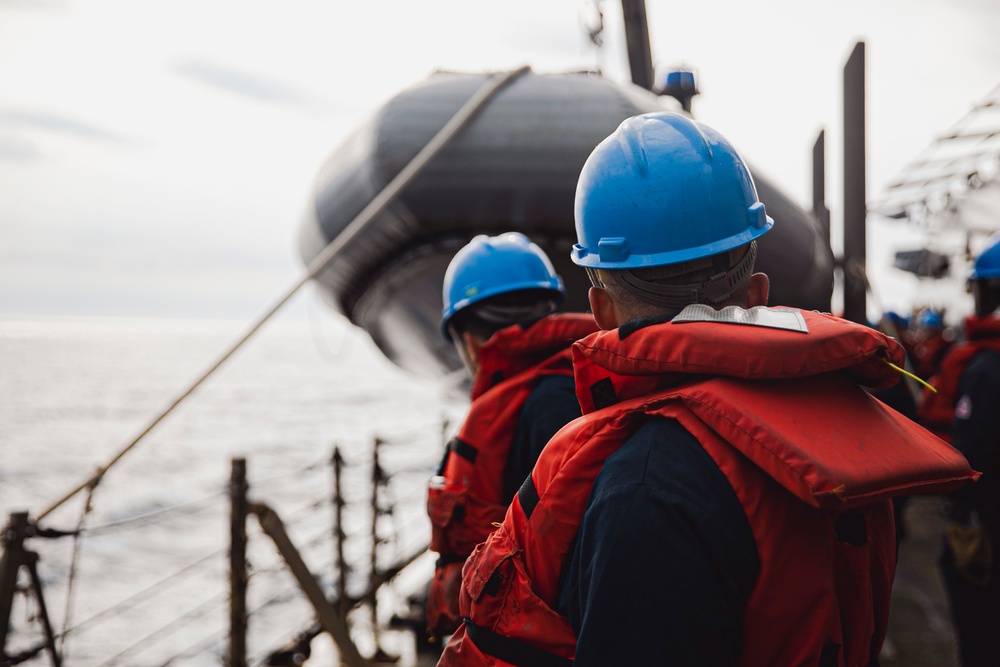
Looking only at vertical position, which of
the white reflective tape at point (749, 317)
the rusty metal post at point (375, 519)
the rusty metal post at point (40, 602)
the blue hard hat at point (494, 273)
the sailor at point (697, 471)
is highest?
the white reflective tape at point (749, 317)

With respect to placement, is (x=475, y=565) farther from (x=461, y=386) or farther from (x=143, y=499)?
(x=143, y=499)

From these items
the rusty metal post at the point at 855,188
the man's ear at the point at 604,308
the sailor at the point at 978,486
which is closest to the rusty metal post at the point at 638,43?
the rusty metal post at the point at 855,188

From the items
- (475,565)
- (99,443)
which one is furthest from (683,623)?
(99,443)

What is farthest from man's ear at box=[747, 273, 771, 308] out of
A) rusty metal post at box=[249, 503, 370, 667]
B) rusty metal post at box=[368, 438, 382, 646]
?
rusty metal post at box=[368, 438, 382, 646]

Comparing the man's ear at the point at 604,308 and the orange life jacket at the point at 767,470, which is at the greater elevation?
the man's ear at the point at 604,308

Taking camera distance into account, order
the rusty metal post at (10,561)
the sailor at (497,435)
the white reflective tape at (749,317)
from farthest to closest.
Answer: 1. the rusty metal post at (10,561)
2. the sailor at (497,435)
3. the white reflective tape at (749,317)

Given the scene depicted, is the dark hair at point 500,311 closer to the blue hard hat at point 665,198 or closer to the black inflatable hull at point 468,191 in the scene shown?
the black inflatable hull at point 468,191

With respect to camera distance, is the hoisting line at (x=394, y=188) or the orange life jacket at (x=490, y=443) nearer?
the orange life jacket at (x=490, y=443)

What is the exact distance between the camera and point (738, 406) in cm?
87

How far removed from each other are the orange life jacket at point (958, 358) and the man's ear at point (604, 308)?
2.00m

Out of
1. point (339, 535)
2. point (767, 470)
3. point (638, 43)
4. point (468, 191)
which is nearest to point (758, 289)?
point (767, 470)

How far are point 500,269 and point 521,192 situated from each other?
2.88 feet

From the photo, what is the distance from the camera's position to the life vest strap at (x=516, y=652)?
102cm

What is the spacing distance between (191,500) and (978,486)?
19.7 meters
